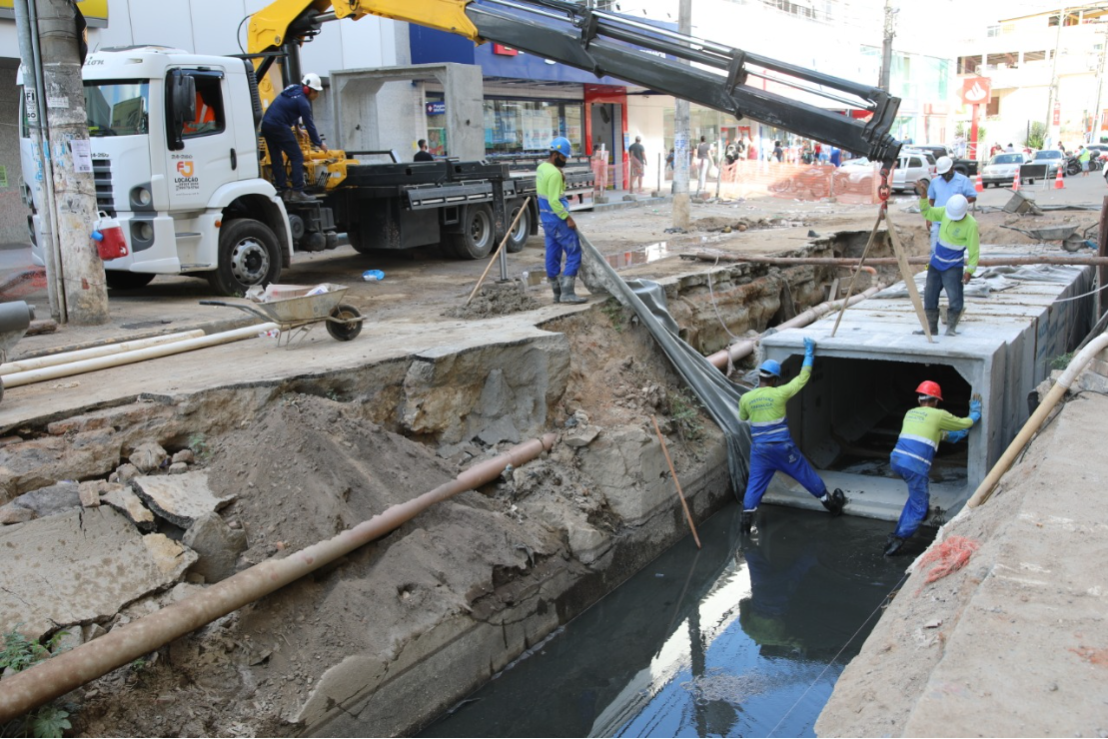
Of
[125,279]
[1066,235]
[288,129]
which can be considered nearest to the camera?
[288,129]

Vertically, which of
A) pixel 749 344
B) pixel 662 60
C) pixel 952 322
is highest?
pixel 662 60

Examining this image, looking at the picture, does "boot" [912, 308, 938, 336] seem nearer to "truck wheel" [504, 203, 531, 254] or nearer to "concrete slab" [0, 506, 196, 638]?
"concrete slab" [0, 506, 196, 638]

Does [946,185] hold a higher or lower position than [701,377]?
higher

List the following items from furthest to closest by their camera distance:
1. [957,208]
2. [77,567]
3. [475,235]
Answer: [475,235], [957,208], [77,567]

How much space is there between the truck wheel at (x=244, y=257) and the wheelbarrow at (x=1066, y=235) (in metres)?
14.3

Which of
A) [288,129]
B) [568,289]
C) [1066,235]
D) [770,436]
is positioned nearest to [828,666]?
[770,436]

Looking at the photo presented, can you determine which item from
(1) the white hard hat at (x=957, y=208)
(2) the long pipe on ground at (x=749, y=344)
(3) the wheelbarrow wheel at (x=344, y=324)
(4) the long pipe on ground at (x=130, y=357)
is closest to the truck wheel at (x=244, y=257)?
(4) the long pipe on ground at (x=130, y=357)

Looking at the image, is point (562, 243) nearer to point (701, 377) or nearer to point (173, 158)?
point (701, 377)

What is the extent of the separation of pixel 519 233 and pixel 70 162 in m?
8.22

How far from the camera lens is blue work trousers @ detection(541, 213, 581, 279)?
35.3 ft

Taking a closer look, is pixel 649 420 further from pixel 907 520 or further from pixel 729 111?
pixel 729 111

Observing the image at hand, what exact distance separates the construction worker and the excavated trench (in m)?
2.15

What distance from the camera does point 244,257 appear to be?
11.8 meters

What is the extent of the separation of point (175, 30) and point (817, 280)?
500 inches
